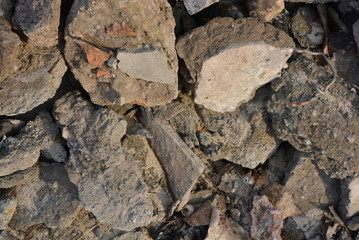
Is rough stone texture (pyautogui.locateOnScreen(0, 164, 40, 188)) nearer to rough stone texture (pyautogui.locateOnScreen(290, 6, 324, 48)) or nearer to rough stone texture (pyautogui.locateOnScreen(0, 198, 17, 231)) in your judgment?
rough stone texture (pyautogui.locateOnScreen(0, 198, 17, 231))

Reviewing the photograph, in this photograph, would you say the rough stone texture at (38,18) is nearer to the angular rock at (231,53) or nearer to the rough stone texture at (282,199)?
the angular rock at (231,53)

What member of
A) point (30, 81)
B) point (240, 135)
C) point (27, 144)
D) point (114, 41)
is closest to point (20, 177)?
point (27, 144)

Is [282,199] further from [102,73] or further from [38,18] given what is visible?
[38,18]

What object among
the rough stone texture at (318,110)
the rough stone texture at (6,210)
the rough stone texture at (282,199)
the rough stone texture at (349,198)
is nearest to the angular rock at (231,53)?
the rough stone texture at (318,110)

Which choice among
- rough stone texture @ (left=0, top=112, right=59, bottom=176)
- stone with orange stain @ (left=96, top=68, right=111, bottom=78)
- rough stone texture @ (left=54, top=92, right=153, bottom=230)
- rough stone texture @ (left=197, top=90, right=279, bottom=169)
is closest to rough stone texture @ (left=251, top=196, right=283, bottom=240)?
rough stone texture @ (left=197, top=90, right=279, bottom=169)

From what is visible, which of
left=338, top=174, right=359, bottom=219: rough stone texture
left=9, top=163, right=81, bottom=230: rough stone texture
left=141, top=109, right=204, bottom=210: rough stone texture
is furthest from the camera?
left=338, top=174, right=359, bottom=219: rough stone texture

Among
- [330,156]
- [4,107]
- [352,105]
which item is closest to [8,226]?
[4,107]

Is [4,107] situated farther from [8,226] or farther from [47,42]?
[8,226]
